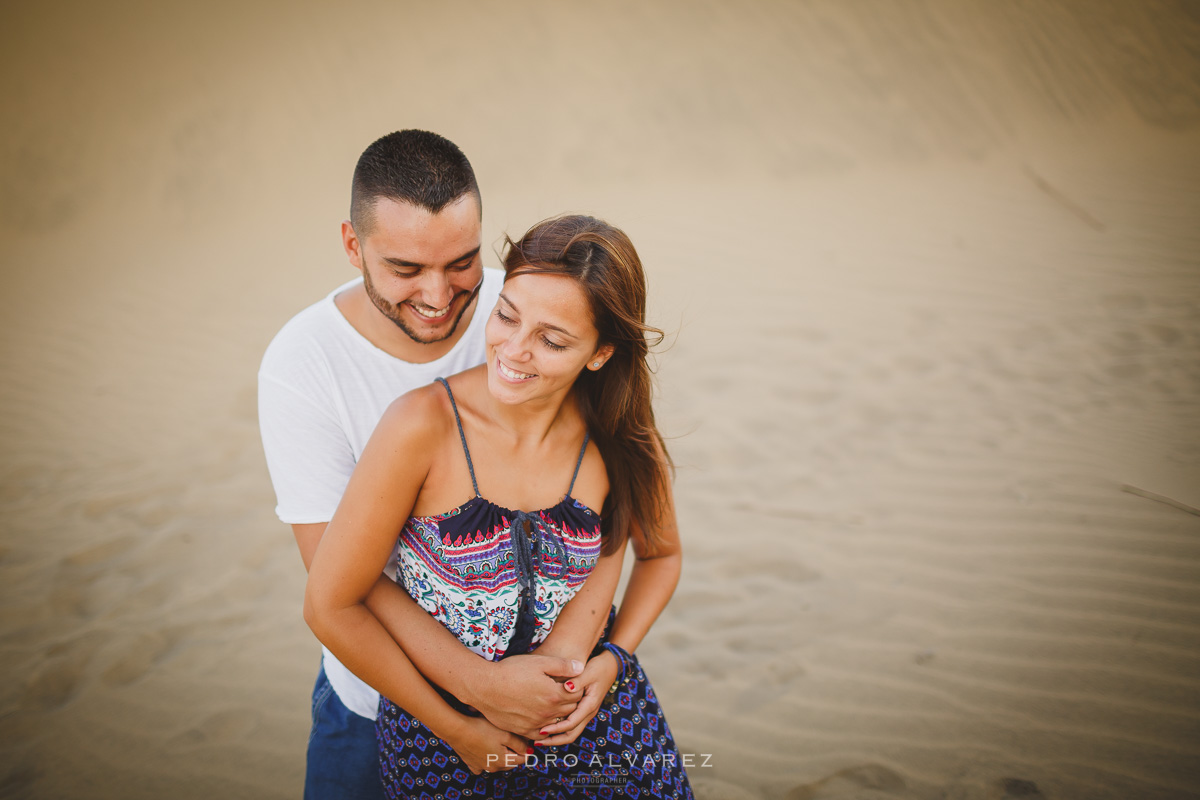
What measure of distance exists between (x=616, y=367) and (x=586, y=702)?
0.91 meters

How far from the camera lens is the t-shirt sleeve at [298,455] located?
208cm

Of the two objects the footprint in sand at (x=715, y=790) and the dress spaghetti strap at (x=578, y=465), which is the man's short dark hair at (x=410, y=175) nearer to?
the dress spaghetti strap at (x=578, y=465)

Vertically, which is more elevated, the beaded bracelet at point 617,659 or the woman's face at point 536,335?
the woman's face at point 536,335

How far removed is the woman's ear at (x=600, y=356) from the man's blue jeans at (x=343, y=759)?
1308 millimetres

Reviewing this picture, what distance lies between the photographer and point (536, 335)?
1863mm

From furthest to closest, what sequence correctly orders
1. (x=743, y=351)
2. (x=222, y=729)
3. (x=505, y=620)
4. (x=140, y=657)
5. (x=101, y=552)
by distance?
(x=743, y=351)
(x=101, y=552)
(x=140, y=657)
(x=222, y=729)
(x=505, y=620)

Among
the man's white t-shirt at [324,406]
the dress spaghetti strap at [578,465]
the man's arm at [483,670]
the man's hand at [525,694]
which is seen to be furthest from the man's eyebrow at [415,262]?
the man's hand at [525,694]

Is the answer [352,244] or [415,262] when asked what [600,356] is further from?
[352,244]

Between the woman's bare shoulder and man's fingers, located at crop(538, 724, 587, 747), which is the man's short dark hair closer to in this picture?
the woman's bare shoulder

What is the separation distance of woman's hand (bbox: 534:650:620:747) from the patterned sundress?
7 cm

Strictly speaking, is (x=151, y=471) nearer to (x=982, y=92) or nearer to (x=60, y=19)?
(x=60, y=19)

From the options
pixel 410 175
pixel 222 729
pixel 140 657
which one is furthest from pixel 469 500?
pixel 140 657

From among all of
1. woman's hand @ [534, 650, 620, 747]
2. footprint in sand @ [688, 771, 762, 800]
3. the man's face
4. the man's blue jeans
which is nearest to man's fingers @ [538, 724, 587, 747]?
woman's hand @ [534, 650, 620, 747]

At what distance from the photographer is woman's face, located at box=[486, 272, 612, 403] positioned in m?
1.83
